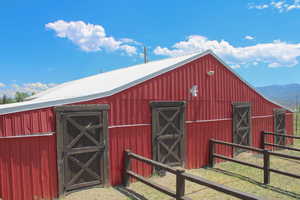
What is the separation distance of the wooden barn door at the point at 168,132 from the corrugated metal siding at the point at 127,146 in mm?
301

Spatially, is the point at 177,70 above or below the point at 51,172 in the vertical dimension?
above

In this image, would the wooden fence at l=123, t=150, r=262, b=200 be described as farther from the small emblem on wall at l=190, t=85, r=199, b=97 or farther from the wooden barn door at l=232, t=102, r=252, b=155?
the wooden barn door at l=232, t=102, r=252, b=155

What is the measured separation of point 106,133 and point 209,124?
181 inches

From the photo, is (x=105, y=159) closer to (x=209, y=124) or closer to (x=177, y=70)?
(x=177, y=70)

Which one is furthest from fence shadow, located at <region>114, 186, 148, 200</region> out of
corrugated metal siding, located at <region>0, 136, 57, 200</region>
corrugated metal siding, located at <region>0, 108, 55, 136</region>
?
corrugated metal siding, located at <region>0, 108, 55, 136</region>

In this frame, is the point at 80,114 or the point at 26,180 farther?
the point at 80,114

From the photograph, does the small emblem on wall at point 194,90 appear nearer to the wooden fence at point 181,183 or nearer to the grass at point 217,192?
the grass at point 217,192

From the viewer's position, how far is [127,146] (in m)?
6.86

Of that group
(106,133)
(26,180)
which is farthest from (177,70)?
(26,180)

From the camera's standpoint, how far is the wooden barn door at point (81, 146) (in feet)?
18.7

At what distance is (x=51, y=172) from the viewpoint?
18.3 ft

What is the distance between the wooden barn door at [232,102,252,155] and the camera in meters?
10.0

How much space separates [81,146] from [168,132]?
3.08 metres

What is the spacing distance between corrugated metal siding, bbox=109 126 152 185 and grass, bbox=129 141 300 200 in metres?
0.50
